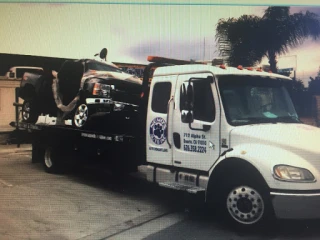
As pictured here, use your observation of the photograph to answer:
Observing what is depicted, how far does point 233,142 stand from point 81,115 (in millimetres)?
2627

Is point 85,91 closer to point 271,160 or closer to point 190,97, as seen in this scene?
point 190,97

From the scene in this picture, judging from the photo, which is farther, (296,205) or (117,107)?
(117,107)

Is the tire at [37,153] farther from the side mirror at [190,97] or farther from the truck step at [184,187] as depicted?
the side mirror at [190,97]

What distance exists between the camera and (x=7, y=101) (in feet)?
20.7

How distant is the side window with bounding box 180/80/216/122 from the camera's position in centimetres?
424

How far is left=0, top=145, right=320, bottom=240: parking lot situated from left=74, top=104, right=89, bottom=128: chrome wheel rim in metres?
0.93

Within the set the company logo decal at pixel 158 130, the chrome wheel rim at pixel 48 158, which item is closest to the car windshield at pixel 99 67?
the company logo decal at pixel 158 130

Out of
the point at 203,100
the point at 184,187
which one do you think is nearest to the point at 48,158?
the point at 184,187

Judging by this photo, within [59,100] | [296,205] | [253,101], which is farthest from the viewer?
[59,100]

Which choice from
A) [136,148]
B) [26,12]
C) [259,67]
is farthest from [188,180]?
[26,12]

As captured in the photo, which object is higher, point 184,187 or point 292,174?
point 292,174

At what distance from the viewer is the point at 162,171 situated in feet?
15.4

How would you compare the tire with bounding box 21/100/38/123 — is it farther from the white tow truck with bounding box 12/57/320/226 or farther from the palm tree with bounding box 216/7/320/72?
the palm tree with bounding box 216/7/320/72

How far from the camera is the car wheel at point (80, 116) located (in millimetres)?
5637
